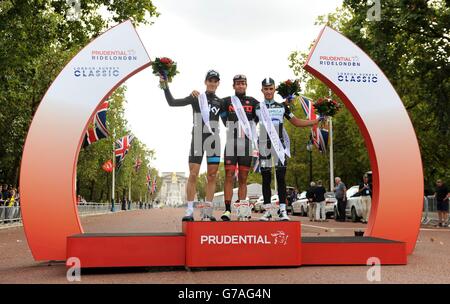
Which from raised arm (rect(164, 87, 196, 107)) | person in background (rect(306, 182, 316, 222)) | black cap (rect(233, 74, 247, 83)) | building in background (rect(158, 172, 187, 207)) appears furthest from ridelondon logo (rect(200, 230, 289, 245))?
building in background (rect(158, 172, 187, 207))

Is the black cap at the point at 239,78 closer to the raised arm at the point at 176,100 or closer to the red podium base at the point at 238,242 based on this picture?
the raised arm at the point at 176,100

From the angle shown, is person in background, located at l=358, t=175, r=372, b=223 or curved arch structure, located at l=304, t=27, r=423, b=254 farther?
person in background, located at l=358, t=175, r=372, b=223

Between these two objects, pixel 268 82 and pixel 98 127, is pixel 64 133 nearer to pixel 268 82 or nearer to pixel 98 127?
pixel 268 82

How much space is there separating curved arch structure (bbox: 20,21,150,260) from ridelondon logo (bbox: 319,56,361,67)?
3133 mm

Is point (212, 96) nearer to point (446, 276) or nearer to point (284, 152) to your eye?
point (284, 152)

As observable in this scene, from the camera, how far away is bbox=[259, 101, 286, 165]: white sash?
871 cm

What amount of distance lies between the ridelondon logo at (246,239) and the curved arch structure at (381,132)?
7.91 feet

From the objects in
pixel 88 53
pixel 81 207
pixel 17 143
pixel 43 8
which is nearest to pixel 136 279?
pixel 88 53

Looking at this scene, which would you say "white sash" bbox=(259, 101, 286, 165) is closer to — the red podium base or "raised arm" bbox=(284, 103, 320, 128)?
"raised arm" bbox=(284, 103, 320, 128)

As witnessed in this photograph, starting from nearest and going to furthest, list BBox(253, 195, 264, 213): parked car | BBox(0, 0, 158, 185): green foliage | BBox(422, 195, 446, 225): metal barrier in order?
BBox(0, 0, 158, 185): green foliage, BBox(422, 195, 446, 225): metal barrier, BBox(253, 195, 264, 213): parked car

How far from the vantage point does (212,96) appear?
878cm
